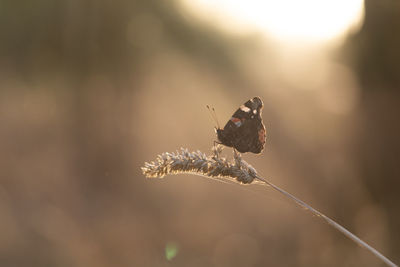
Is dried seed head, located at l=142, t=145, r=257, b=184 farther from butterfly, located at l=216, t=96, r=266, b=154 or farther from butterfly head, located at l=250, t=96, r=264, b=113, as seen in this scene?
butterfly head, located at l=250, t=96, r=264, b=113

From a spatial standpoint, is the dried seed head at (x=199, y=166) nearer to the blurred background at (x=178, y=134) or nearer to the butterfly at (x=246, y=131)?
the butterfly at (x=246, y=131)

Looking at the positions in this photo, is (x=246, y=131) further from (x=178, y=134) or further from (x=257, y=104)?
(x=178, y=134)

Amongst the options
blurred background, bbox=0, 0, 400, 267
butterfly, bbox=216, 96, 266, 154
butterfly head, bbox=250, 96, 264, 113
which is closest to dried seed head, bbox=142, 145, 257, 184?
butterfly, bbox=216, 96, 266, 154

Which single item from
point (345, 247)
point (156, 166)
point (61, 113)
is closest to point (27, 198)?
point (61, 113)

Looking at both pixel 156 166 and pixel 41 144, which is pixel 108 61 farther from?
pixel 156 166

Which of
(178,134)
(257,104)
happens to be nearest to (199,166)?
(257,104)

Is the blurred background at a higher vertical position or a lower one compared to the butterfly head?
higher
